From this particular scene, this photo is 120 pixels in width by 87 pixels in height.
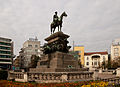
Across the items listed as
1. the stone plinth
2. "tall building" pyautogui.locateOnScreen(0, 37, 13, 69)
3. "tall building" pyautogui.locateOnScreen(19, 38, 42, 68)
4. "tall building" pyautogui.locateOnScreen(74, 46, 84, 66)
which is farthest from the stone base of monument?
"tall building" pyautogui.locateOnScreen(74, 46, 84, 66)

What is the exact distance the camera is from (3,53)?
60.9 metres

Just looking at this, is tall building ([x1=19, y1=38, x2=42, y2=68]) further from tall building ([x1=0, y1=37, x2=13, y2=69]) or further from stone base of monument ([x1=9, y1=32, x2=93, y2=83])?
stone base of monument ([x1=9, y1=32, x2=93, y2=83])

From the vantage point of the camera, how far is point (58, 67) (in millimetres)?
17875

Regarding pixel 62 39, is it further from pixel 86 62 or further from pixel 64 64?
pixel 86 62

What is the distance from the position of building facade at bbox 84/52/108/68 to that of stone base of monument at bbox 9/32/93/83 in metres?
60.7

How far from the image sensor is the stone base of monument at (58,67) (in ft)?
45.7

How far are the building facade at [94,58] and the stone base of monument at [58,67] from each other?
6066 centimetres

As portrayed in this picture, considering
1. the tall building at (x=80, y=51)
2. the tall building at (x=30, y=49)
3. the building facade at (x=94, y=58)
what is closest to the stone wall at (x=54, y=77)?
the tall building at (x=30, y=49)

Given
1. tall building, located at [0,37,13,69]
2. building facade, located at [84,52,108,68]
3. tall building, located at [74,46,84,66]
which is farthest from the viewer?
tall building, located at [74,46,84,66]

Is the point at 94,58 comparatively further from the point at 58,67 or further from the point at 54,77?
the point at 54,77

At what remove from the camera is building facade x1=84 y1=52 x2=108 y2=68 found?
7781 cm

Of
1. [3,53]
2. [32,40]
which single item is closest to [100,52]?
[32,40]

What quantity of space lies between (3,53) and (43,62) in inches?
1840

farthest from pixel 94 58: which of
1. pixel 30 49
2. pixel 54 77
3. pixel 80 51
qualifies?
pixel 54 77
